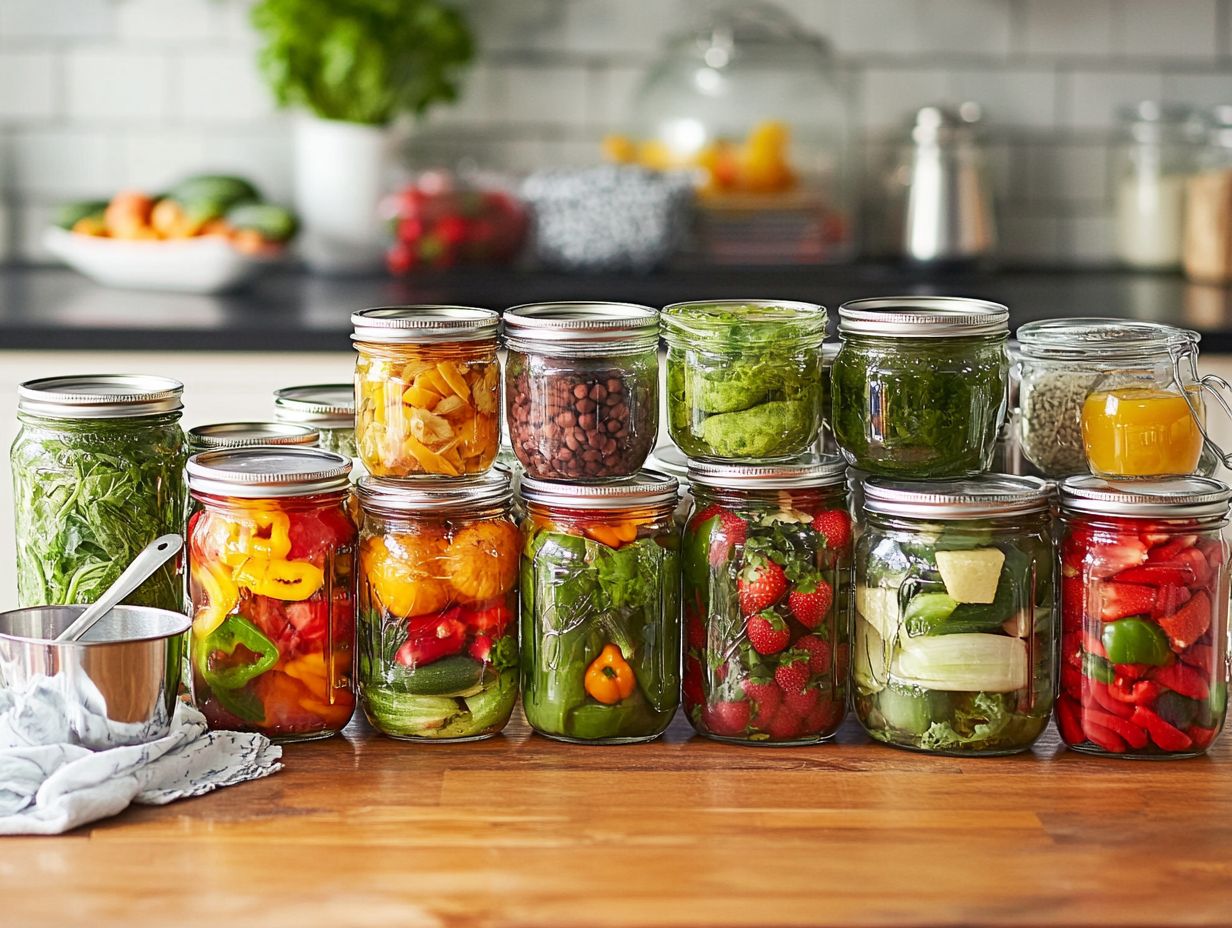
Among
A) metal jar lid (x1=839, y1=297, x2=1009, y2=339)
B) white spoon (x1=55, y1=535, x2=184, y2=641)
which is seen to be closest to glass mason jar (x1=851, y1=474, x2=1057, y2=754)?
metal jar lid (x1=839, y1=297, x2=1009, y2=339)

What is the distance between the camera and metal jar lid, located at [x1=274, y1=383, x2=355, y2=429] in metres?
1.31

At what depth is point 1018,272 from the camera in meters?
3.05

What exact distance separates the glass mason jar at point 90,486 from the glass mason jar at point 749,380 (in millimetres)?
393

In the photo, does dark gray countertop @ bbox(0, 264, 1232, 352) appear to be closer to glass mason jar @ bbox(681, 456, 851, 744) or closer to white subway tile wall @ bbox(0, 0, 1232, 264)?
white subway tile wall @ bbox(0, 0, 1232, 264)

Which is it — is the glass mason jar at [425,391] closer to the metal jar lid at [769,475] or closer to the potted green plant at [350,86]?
the metal jar lid at [769,475]

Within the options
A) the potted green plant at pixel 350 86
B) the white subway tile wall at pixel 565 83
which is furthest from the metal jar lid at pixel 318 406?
the white subway tile wall at pixel 565 83

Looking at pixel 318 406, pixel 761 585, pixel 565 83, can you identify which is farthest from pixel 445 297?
pixel 761 585

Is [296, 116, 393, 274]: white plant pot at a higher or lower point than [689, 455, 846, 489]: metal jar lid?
higher

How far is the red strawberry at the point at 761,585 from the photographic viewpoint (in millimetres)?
1104

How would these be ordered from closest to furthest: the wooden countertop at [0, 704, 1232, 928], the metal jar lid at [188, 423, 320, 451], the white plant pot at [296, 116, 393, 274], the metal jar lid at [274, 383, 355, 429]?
1. the wooden countertop at [0, 704, 1232, 928]
2. the metal jar lid at [188, 423, 320, 451]
3. the metal jar lid at [274, 383, 355, 429]
4. the white plant pot at [296, 116, 393, 274]

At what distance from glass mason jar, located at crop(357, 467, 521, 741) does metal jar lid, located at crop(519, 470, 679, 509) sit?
4 cm

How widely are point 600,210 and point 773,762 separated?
1.73 m

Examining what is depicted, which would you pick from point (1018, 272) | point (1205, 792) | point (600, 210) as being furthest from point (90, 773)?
point (1018, 272)

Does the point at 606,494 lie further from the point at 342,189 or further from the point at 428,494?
the point at 342,189
